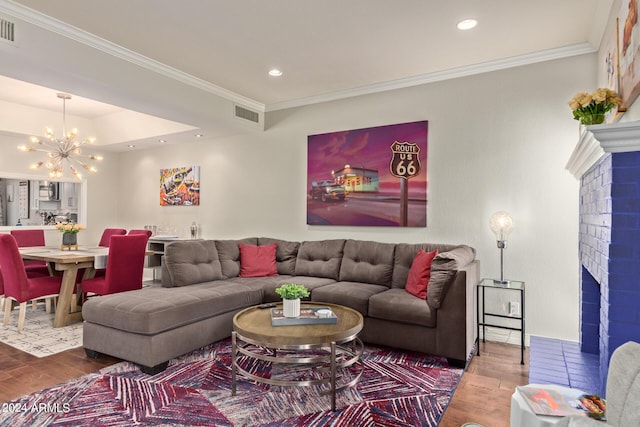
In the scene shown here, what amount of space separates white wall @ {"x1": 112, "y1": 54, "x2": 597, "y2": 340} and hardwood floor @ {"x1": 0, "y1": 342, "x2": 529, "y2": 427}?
765 mm

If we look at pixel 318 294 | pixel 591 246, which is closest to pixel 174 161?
pixel 318 294

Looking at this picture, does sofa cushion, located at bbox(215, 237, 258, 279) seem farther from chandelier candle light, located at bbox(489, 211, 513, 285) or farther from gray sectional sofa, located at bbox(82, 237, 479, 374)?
chandelier candle light, located at bbox(489, 211, 513, 285)

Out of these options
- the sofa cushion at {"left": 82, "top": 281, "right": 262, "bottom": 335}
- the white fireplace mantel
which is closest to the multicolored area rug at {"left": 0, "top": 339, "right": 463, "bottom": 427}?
the sofa cushion at {"left": 82, "top": 281, "right": 262, "bottom": 335}

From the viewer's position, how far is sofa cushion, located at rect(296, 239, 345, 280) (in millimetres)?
4289

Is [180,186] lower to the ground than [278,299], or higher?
higher

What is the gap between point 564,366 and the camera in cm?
263

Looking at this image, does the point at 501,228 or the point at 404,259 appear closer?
the point at 501,228

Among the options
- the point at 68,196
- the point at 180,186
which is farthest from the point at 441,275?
the point at 68,196

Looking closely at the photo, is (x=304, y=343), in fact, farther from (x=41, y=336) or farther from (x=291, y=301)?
(x=41, y=336)

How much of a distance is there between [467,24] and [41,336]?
4.67 metres

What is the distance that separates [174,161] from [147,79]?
8.41 ft

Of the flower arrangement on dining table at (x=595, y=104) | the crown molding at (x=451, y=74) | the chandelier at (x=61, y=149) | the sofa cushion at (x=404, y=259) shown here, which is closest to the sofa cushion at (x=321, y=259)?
the sofa cushion at (x=404, y=259)

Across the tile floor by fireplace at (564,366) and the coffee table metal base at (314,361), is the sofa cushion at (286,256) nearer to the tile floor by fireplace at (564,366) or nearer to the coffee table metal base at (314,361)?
the coffee table metal base at (314,361)

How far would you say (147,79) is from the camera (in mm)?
3834
